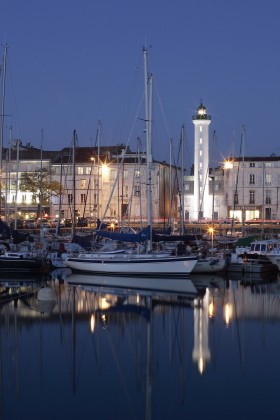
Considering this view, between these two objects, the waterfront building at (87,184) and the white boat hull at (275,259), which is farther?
the waterfront building at (87,184)

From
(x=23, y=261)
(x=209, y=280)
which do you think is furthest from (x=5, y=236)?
(x=209, y=280)

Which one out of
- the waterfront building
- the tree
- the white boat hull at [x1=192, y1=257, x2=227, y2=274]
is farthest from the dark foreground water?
the waterfront building

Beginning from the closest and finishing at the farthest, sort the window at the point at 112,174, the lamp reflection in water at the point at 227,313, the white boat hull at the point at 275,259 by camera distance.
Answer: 1. the lamp reflection in water at the point at 227,313
2. the white boat hull at the point at 275,259
3. the window at the point at 112,174

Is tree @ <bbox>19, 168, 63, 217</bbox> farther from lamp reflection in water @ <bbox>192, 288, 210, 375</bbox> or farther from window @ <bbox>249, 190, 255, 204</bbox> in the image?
lamp reflection in water @ <bbox>192, 288, 210, 375</bbox>

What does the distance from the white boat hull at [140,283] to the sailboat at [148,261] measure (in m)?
0.48

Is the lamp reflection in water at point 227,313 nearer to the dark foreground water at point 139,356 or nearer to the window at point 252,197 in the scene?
the dark foreground water at point 139,356

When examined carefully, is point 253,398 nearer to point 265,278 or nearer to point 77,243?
point 265,278

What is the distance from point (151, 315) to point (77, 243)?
70.0 feet

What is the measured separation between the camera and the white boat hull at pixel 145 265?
40250mm

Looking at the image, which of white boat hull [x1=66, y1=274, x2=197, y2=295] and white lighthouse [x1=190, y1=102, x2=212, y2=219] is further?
white lighthouse [x1=190, y1=102, x2=212, y2=219]

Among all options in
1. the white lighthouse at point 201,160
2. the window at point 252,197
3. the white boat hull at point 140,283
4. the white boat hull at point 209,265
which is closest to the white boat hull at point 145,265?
the white boat hull at point 140,283

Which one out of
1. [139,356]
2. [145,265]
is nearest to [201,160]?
[145,265]

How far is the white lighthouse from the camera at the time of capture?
91.3m

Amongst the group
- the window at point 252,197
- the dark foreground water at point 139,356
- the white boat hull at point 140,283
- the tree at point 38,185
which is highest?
the tree at point 38,185
